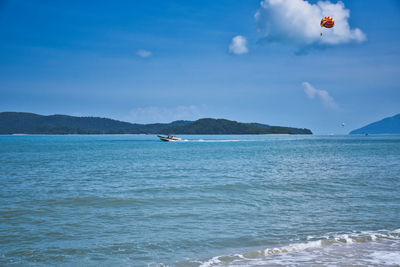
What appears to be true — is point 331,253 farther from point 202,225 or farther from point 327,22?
point 327,22

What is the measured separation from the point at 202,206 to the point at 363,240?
22.2ft

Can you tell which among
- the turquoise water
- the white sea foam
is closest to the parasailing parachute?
the turquoise water

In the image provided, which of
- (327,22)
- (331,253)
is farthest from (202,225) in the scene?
(327,22)

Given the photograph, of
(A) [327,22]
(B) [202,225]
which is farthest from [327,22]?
(B) [202,225]

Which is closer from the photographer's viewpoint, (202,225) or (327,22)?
(202,225)

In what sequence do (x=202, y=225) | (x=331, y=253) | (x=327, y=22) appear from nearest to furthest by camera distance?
(x=331, y=253)
(x=202, y=225)
(x=327, y=22)

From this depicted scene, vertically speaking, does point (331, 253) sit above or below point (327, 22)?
below

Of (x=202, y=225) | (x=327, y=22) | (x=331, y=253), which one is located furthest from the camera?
(x=327, y=22)

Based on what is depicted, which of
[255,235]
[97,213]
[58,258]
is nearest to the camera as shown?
[58,258]

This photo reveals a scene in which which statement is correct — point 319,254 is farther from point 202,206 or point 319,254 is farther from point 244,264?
point 202,206

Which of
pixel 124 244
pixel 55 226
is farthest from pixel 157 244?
pixel 55 226

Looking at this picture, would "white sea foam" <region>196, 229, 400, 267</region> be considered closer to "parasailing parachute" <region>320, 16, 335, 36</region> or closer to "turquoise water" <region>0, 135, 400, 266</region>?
"turquoise water" <region>0, 135, 400, 266</region>

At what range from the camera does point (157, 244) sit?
9.52m

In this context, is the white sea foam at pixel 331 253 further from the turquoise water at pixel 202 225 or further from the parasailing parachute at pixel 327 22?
the parasailing parachute at pixel 327 22
